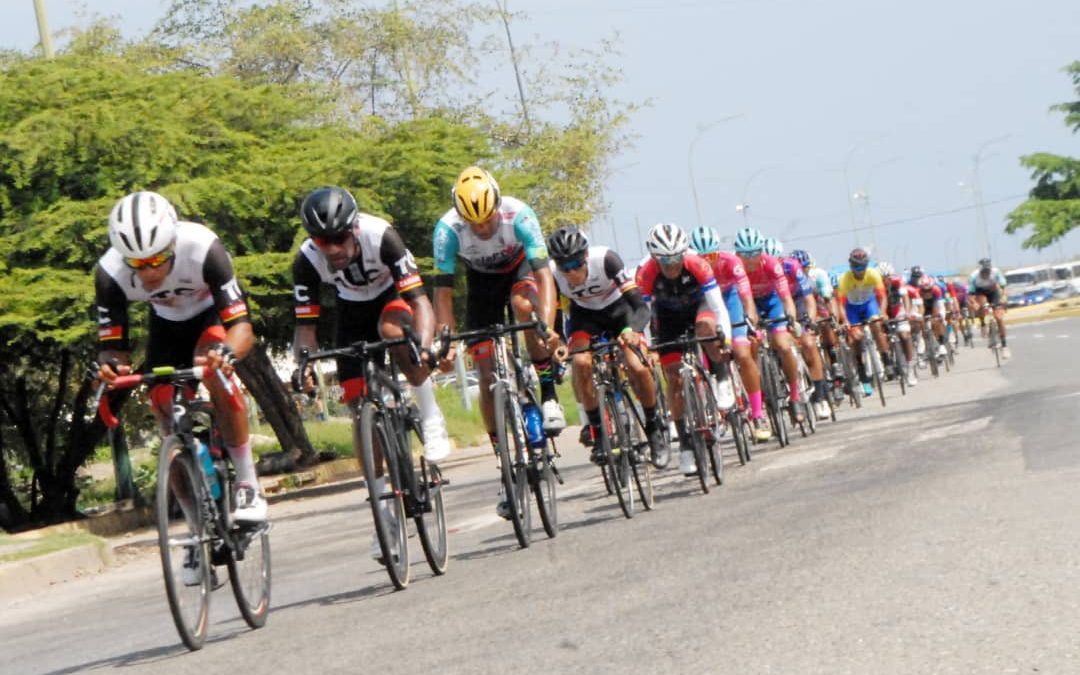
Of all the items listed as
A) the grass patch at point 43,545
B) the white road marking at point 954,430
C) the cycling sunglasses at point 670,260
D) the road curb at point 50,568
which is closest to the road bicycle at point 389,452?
the cycling sunglasses at point 670,260

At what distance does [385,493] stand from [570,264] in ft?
11.2

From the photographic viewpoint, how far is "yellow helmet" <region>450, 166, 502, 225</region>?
11.1 metres

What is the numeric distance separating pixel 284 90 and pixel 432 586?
23924mm

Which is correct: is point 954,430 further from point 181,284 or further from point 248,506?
point 181,284

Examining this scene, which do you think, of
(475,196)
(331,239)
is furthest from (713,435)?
(331,239)

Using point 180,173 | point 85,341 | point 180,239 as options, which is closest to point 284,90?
point 180,173

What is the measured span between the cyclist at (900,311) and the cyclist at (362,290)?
17.0 meters

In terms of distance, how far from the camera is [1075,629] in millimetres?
6227

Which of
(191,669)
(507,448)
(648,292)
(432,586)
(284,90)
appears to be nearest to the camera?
(191,669)

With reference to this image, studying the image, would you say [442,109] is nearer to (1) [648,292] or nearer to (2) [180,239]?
(1) [648,292]

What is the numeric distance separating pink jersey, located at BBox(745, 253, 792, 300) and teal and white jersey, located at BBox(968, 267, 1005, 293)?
1803 cm

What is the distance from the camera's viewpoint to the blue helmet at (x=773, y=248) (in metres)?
19.7

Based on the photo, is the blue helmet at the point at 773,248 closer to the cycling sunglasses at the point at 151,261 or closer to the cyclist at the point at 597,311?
the cyclist at the point at 597,311

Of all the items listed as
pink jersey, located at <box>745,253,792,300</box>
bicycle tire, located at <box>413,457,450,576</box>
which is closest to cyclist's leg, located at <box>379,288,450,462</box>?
bicycle tire, located at <box>413,457,450,576</box>
